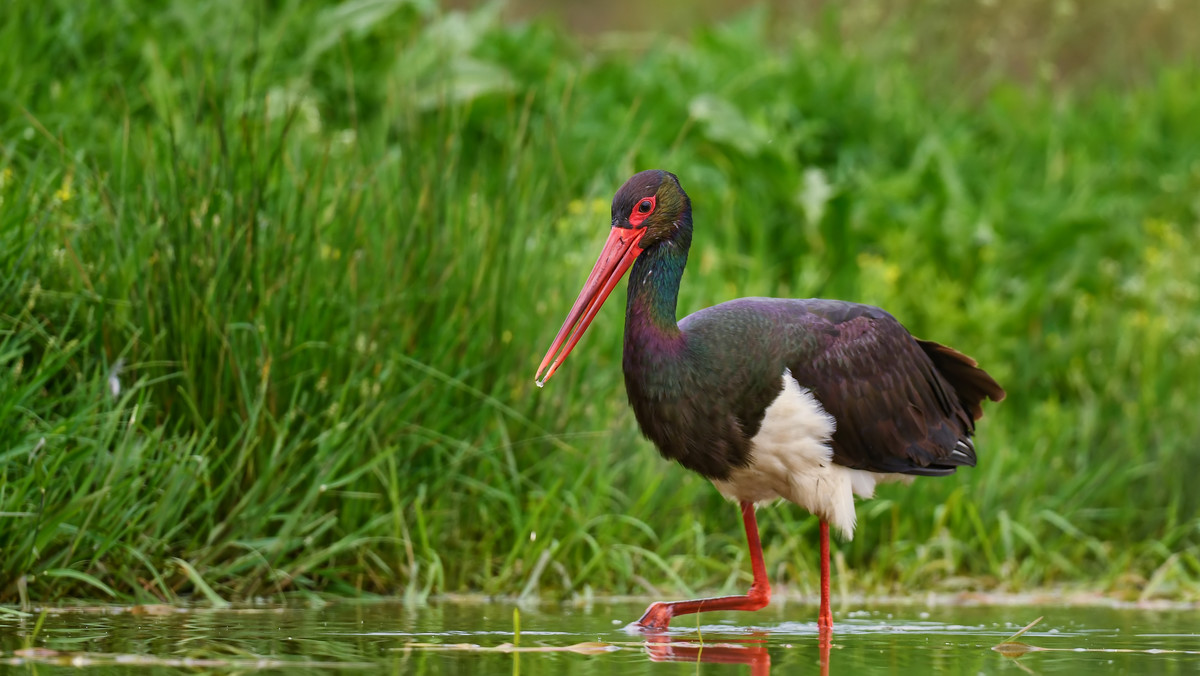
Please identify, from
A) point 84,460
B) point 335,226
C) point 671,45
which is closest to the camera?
point 84,460

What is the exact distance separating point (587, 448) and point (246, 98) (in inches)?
71.6

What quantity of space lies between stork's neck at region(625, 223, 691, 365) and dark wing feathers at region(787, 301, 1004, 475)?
43 cm

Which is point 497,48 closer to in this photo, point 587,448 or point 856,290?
point 856,290

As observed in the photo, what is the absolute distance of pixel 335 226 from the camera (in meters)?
5.55

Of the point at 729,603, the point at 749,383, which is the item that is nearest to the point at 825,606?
the point at 729,603

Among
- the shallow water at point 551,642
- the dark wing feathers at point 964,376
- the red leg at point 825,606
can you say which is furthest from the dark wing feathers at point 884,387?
the shallow water at point 551,642

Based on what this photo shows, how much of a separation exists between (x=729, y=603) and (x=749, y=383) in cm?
71

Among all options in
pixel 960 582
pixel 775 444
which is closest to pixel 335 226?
pixel 775 444

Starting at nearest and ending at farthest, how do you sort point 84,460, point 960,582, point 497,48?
point 84,460, point 960,582, point 497,48

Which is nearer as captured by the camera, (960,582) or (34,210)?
(34,210)

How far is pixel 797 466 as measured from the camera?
4.84m

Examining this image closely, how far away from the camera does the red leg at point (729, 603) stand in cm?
461

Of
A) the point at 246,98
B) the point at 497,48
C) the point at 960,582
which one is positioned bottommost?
the point at 960,582

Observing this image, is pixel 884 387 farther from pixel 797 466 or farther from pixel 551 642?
pixel 551 642
